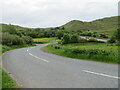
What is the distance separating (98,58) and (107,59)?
1.02 metres

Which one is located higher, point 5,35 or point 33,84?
point 5,35

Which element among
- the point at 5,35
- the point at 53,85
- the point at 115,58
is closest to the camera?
the point at 53,85

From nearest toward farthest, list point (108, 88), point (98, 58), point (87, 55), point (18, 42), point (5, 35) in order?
point (108, 88)
point (98, 58)
point (87, 55)
point (5, 35)
point (18, 42)

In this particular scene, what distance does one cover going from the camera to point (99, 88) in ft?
17.3

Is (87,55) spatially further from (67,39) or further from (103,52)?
(67,39)

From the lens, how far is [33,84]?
6230 mm

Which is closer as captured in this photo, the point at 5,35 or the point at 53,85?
the point at 53,85

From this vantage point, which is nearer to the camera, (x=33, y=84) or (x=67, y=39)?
(x=33, y=84)

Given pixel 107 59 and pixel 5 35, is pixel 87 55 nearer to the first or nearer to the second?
pixel 107 59

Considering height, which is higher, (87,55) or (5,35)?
→ (5,35)

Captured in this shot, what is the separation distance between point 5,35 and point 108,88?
48695 millimetres

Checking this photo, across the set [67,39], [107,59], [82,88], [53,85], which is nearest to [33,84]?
[53,85]

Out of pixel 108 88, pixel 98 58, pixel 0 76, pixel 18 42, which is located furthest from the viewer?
pixel 18 42

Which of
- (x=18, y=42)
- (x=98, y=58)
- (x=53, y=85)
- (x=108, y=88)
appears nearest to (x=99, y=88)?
(x=108, y=88)
